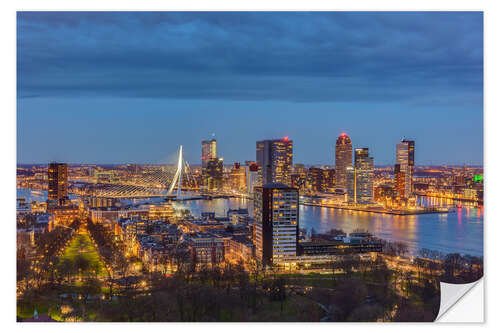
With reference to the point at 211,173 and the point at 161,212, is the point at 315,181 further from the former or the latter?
the point at 161,212

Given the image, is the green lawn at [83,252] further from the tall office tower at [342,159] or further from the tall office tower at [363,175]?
the tall office tower at [342,159]

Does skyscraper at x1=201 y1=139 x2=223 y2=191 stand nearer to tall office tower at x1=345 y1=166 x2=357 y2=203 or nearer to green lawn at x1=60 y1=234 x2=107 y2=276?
tall office tower at x1=345 y1=166 x2=357 y2=203

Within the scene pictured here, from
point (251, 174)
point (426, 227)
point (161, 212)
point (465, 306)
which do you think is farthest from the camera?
point (251, 174)

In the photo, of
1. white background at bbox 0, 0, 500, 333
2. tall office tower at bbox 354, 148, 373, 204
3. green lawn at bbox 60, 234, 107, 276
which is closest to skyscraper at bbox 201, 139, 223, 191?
tall office tower at bbox 354, 148, 373, 204
